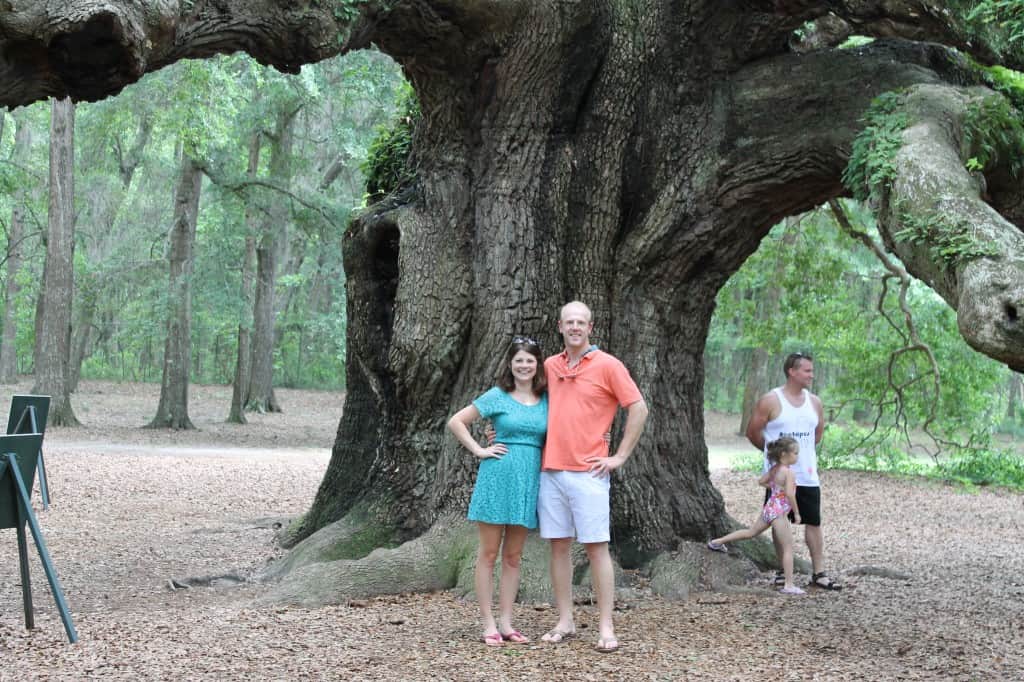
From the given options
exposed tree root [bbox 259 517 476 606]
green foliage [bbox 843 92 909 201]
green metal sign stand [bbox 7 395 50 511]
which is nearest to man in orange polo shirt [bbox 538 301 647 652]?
exposed tree root [bbox 259 517 476 606]

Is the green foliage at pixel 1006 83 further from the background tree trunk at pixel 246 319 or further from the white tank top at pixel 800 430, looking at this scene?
the background tree trunk at pixel 246 319

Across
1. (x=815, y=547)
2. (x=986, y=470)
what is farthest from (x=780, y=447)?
(x=986, y=470)

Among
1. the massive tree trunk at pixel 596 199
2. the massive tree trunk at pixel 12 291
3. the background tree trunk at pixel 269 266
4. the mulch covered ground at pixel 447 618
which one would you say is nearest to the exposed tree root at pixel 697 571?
the massive tree trunk at pixel 596 199

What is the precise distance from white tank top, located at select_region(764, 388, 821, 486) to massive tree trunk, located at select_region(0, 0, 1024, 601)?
26.4 inches

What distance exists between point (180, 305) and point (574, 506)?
55.1 ft

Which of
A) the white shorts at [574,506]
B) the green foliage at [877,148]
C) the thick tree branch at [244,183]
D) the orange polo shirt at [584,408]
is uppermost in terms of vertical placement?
the thick tree branch at [244,183]

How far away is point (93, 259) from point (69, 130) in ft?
64.4

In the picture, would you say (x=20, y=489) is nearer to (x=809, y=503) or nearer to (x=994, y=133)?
(x=809, y=503)

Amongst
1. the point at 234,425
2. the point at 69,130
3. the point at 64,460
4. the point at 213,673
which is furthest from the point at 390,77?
the point at 213,673

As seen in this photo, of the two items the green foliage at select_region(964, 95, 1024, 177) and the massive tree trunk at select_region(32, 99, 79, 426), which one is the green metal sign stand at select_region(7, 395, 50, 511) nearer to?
the green foliage at select_region(964, 95, 1024, 177)

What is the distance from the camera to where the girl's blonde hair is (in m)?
7.00

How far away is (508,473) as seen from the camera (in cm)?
526

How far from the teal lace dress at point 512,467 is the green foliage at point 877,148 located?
92.6 inches

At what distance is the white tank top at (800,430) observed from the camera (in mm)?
7188
